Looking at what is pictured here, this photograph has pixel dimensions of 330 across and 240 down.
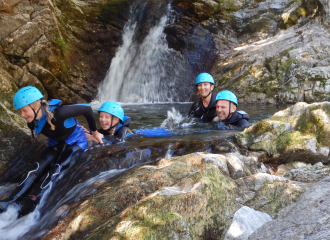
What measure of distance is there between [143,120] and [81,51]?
5.88 metres

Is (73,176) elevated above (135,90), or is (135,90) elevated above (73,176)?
(135,90)

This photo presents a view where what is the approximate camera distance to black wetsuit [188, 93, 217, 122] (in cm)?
643

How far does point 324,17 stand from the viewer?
39.6 feet

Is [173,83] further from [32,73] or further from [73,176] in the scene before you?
[73,176]

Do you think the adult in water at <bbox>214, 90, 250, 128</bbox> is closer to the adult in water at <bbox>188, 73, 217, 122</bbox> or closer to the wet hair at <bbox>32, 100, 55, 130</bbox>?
the adult in water at <bbox>188, 73, 217, 122</bbox>

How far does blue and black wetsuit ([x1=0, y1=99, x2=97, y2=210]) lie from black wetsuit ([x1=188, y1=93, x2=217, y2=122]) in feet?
10.4

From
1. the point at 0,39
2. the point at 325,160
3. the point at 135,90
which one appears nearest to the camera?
the point at 325,160

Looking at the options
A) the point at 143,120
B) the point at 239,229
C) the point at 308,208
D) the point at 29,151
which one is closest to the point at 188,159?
the point at 239,229

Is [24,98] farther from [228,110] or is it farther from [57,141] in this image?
[228,110]

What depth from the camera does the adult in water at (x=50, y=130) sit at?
11.5 ft

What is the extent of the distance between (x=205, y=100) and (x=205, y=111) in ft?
0.94

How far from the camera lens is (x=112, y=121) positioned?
4.97 m

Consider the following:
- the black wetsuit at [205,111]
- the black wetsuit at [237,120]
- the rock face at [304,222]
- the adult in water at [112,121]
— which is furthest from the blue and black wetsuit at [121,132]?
the rock face at [304,222]

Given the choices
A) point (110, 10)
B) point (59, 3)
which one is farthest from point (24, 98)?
→ point (110, 10)
